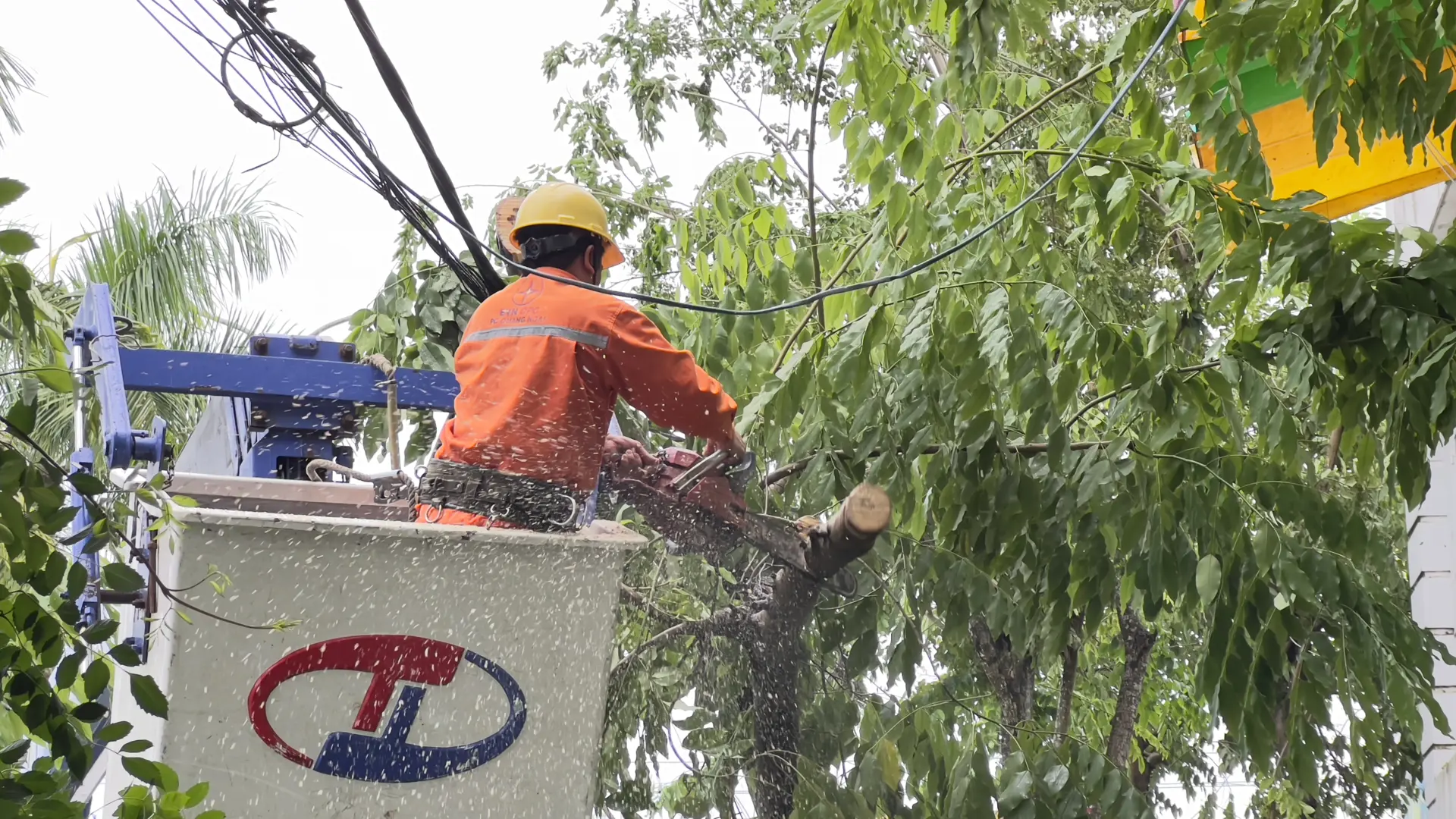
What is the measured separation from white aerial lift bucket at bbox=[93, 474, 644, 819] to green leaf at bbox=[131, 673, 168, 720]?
50 cm

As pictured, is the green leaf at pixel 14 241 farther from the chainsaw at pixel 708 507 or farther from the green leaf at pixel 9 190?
the chainsaw at pixel 708 507

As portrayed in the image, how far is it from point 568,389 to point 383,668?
1072 mm

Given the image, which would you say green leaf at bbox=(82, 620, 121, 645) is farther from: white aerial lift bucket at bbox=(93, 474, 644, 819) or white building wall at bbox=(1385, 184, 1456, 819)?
white building wall at bbox=(1385, 184, 1456, 819)

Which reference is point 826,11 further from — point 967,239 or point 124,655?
point 124,655

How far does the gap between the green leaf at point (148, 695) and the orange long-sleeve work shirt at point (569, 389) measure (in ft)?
4.90

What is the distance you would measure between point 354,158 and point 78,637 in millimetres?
2096

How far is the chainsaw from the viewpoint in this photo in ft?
13.3

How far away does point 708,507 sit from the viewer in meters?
4.14

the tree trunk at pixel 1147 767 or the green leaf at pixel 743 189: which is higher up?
the green leaf at pixel 743 189

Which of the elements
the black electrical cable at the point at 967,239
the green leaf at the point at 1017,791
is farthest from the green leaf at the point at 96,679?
the green leaf at the point at 1017,791

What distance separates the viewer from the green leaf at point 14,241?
188cm

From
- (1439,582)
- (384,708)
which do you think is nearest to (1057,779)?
(384,708)

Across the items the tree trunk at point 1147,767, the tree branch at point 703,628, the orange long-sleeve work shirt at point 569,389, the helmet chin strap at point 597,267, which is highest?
the helmet chin strap at point 597,267

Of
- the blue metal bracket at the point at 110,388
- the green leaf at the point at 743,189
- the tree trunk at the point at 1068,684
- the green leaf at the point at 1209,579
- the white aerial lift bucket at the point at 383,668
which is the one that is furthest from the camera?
the tree trunk at the point at 1068,684
